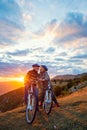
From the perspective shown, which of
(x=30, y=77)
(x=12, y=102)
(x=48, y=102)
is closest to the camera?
(x=48, y=102)

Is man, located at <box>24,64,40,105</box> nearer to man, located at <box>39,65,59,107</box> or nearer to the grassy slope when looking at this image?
man, located at <box>39,65,59,107</box>

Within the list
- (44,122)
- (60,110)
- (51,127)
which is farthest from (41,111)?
(51,127)

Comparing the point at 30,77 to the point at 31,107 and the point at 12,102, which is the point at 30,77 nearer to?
the point at 31,107

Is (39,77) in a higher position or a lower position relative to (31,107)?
higher

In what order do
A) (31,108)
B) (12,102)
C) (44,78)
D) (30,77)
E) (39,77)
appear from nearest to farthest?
(31,108), (30,77), (39,77), (44,78), (12,102)

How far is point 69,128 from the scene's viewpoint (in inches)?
391

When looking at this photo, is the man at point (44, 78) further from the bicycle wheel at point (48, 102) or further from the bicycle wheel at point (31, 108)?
the bicycle wheel at point (31, 108)

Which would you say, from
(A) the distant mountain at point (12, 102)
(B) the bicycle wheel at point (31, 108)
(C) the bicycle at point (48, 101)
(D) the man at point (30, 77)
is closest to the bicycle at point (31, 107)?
(B) the bicycle wheel at point (31, 108)

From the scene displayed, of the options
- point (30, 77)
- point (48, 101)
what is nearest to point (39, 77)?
point (30, 77)

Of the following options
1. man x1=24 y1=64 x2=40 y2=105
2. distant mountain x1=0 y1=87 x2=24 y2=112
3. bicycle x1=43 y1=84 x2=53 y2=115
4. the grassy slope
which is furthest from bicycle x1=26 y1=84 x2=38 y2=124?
distant mountain x1=0 y1=87 x2=24 y2=112

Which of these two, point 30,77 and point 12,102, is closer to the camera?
point 30,77

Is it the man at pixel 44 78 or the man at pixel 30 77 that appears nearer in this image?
the man at pixel 30 77

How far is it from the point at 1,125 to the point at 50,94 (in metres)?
2.58

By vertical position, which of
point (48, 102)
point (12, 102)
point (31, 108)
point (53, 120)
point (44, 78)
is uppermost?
point (44, 78)
